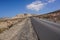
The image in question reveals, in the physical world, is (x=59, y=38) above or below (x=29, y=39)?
above

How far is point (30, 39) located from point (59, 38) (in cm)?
800

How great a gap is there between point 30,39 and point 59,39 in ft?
26.5

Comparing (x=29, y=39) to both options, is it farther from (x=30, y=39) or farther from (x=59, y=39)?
(x=59, y=39)

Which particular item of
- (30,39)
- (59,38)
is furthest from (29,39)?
(59,38)

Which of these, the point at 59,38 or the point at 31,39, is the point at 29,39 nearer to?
the point at 31,39

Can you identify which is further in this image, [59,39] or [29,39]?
[29,39]

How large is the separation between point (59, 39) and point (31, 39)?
8035 millimetres

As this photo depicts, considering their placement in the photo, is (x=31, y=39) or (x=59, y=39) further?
(x=31, y=39)

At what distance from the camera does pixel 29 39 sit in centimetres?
1207

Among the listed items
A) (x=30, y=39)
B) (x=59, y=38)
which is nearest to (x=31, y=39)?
(x=30, y=39)

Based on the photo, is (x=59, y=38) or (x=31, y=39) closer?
(x=59, y=38)

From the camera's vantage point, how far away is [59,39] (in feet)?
13.2

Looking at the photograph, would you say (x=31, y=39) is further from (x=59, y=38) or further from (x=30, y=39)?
(x=59, y=38)

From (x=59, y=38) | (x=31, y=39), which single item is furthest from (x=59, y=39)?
Result: (x=31, y=39)
